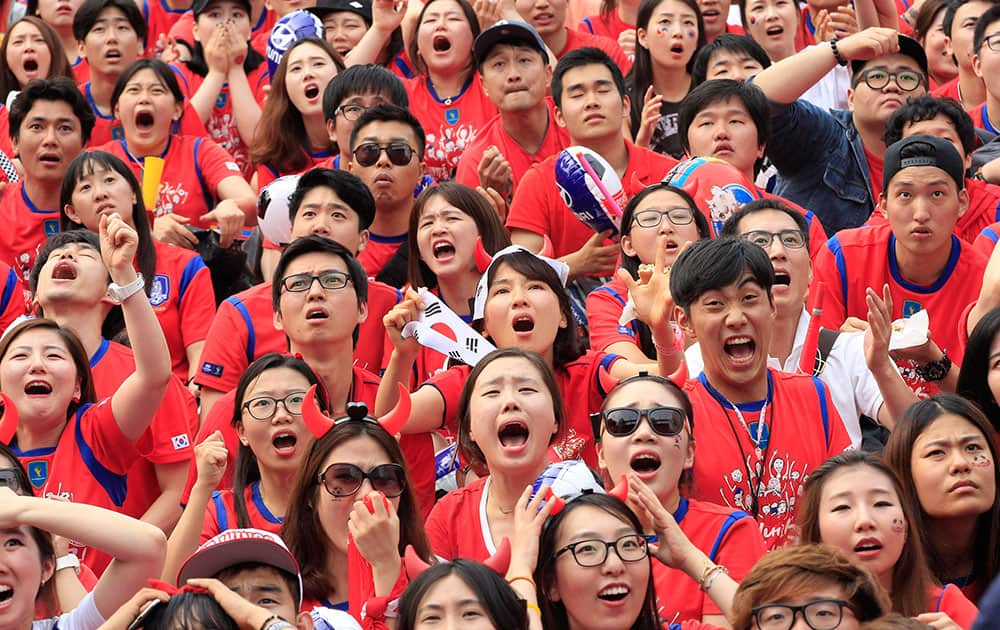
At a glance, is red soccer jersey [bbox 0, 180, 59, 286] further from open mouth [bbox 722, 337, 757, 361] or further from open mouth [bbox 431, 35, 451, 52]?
open mouth [bbox 722, 337, 757, 361]

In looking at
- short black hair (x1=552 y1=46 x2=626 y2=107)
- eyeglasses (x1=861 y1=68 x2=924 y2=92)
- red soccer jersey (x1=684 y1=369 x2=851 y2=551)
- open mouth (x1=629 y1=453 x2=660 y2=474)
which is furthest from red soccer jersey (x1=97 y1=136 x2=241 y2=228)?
open mouth (x1=629 y1=453 x2=660 y2=474)

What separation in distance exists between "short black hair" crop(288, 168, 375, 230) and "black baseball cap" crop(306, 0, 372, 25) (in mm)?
2725

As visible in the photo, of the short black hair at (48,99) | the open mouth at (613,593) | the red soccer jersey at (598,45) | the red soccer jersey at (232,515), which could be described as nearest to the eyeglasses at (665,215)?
the red soccer jersey at (232,515)

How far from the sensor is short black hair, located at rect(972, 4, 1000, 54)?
830 centimetres

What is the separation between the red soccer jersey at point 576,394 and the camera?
653 cm

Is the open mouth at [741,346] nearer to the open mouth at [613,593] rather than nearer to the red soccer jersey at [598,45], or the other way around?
the open mouth at [613,593]

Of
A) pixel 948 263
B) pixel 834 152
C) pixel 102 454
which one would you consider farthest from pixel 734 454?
pixel 834 152

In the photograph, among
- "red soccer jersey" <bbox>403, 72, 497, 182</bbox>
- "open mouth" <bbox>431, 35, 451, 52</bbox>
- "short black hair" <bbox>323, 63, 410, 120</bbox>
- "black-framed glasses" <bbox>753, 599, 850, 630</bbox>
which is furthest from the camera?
"open mouth" <bbox>431, 35, 451, 52</bbox>

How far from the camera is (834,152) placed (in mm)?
8242

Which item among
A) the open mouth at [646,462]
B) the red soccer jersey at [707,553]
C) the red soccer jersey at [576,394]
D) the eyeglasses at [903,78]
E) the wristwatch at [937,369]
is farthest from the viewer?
the eyeglasses at [903,78]

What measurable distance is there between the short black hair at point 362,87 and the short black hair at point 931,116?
217 cm

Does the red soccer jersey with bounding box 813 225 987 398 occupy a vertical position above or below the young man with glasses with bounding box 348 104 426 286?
below

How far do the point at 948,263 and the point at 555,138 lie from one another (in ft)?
7.21

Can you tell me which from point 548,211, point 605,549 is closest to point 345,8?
point 548,211
